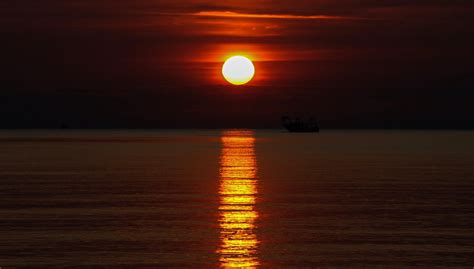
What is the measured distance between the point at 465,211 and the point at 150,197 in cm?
1606

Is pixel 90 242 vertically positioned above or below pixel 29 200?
below

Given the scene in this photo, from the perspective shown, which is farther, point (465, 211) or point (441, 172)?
point (441, 172)

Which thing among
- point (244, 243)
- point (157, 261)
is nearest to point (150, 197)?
point (244, 243)

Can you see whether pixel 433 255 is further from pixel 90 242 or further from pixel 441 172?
pixel 441 172

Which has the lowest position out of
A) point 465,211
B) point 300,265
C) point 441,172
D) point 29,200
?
point 300,265

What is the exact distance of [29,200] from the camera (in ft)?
149

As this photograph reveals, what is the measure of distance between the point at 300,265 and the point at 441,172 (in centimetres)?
4878

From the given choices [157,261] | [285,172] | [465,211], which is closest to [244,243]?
[157,261]

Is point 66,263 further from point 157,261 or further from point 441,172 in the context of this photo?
point 441,172

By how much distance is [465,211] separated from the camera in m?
39.7

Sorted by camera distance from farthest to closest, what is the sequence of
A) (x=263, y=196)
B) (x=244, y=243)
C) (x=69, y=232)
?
(x=263, y=196) → (x=69, y=232) → (x=244, y=243)

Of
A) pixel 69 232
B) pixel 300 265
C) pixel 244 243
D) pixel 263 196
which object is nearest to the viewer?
pixel 300 265

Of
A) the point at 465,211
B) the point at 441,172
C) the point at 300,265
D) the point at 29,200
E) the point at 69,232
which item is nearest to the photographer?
the point at 300,265

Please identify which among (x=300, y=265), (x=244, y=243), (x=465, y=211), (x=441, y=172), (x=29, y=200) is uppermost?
(x=441, y=172)
